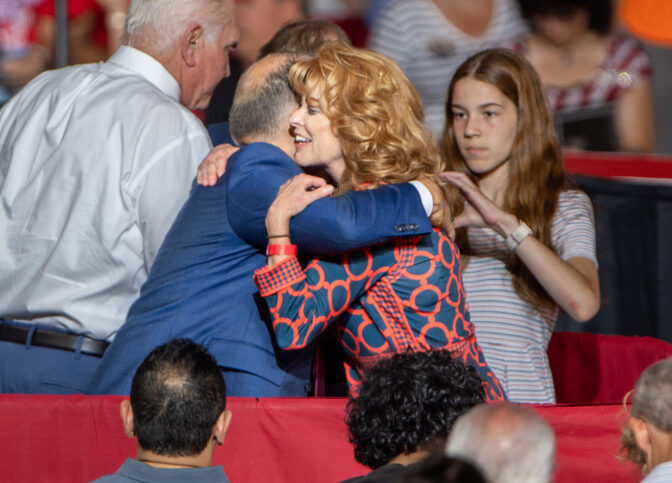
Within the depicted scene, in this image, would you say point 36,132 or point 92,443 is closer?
point 92,443

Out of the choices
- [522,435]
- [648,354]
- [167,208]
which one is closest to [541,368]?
[648,354]

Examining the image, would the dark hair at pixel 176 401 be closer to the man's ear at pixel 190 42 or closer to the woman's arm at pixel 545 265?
the woman's arm at pixel 545 265

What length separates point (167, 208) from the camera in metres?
2.54

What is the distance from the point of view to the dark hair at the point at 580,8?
5551 millimetres

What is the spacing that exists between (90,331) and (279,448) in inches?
26.0

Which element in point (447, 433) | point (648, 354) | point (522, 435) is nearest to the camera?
point (522, 435)

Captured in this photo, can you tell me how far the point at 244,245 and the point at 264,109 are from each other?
0.35m

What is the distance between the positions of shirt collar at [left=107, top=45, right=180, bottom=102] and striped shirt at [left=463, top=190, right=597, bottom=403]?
109 cm

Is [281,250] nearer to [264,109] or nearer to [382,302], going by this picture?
[382,302]

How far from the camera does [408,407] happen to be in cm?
181

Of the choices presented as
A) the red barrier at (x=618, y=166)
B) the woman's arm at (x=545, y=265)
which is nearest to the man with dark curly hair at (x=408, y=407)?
the woman's arm at (x=545, y=265)

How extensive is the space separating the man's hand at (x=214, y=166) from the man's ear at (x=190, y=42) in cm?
51

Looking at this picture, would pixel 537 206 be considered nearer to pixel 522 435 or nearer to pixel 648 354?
pixel 648 354

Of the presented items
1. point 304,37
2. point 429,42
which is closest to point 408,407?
point 304,37
